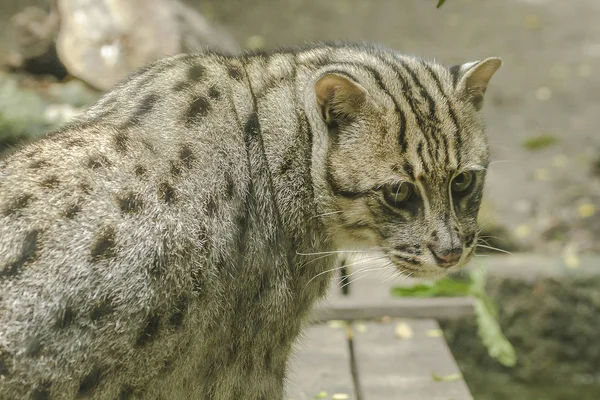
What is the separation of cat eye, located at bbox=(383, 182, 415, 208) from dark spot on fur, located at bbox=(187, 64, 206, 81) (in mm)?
1113

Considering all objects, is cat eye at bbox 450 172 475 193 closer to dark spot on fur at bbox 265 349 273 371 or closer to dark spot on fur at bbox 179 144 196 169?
dark spot on fur at bbox 265 349 273 371

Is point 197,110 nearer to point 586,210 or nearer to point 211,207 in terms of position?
point 211,207

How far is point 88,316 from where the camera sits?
371 centimetres

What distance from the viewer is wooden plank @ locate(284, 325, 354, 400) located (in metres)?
5.80

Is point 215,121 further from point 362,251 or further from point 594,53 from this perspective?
point 594,53

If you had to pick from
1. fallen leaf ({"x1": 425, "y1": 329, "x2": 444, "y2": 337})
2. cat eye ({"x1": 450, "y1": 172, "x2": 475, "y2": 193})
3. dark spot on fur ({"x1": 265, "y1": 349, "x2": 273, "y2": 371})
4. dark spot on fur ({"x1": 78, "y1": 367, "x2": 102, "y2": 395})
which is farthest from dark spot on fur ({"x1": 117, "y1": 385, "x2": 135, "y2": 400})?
fallen leaf ({"x1": 425, "y1": 329, "x2": 444, "y2": 337})

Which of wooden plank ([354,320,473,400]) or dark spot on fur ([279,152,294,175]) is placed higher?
dark spot on fur ([279,152,294,175])

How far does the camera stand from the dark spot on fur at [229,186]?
14.1 ft

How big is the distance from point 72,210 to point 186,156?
25.4 inches

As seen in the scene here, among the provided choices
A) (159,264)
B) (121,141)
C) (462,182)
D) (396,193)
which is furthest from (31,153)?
(462,182)

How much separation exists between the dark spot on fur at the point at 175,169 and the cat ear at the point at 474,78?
168 centimetres

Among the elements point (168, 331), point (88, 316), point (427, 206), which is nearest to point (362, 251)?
point (427, 206)

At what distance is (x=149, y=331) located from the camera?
3854 mm

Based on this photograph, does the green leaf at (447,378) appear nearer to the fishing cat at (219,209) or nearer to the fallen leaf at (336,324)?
the fallen leaf at (336,324)
